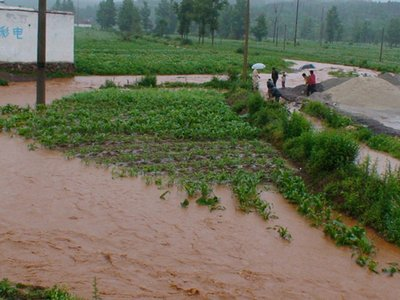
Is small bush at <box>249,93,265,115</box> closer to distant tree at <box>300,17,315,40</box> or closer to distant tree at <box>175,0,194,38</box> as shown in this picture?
distant tree at <box>175,0,194,38</box>

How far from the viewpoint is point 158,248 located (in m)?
8.33

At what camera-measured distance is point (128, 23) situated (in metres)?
76.6

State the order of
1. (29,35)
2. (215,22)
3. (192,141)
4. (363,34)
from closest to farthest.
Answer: (192,141) < (29,35) < (215,22) < (363,34)

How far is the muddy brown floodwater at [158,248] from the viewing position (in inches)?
286

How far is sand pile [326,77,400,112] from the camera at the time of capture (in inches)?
830

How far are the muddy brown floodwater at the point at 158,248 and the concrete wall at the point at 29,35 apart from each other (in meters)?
16.2

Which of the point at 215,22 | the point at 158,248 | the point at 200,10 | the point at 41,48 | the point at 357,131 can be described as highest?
the point at 200,10

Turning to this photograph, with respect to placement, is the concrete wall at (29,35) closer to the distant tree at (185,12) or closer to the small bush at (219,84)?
the small bush at (219,84)

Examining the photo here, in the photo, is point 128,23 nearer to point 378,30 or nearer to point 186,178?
point 378,30

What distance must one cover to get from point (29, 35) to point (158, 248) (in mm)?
20813

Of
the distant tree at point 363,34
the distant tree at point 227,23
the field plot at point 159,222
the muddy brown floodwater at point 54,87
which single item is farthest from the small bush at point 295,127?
the distant tree at point 363,34

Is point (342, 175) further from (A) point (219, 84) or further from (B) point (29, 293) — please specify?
(A) point (219, 84)

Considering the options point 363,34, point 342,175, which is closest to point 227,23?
point 363,34

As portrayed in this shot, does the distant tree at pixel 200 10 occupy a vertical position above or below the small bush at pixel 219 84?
above
